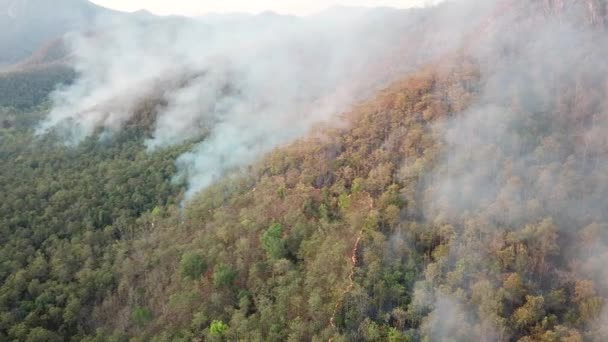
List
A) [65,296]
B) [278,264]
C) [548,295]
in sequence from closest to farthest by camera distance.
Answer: [548,295] < [278,264] < [65,296]

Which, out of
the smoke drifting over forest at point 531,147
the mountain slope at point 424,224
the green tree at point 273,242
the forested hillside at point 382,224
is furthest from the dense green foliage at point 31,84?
the smoke drifting over forest at point 531,147

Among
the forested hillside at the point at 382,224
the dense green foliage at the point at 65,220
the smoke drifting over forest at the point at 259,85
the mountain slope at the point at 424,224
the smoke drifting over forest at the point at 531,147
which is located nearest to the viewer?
the mountain slope at the point at 424,224

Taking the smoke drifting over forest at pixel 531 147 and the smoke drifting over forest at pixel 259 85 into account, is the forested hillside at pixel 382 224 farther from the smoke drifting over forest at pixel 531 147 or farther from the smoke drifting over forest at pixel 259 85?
the smoke drifting over forest at pixel 259 85

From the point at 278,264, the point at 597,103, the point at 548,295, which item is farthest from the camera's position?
the point at 597,103

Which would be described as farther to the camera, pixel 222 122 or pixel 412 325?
pixel 222 122

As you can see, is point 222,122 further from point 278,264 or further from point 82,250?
point 278,264

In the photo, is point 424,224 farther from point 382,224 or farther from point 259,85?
point 259,85

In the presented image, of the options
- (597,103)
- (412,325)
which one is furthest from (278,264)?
(597,103)
